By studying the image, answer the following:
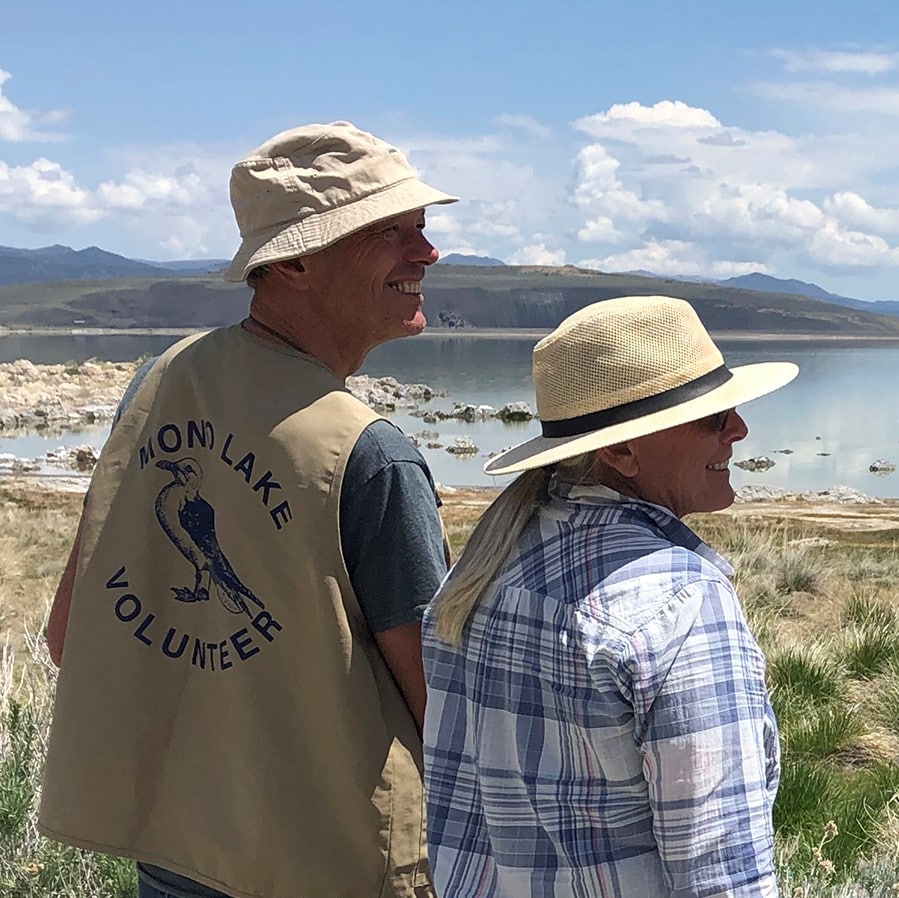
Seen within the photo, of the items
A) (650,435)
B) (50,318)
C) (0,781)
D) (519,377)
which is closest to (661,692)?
(650,435)

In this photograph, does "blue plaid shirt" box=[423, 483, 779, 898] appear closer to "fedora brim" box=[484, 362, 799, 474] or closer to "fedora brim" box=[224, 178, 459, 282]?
"fedora brim" box=[484, 362, 799, 474]

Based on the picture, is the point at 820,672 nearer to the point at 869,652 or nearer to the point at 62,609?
the point at 869,652

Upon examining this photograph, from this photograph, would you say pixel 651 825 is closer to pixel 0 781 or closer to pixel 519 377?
pixel 0 781

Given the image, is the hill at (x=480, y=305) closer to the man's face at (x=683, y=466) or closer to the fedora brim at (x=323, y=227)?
the fedora brim at (x=323, y=227)

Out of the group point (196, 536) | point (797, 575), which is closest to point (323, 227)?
point (196, 536)

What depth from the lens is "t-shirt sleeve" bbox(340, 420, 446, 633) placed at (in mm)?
1840

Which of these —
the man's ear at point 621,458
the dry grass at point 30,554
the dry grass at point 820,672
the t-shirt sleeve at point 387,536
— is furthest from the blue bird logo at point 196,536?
the dry grass at point 30,554

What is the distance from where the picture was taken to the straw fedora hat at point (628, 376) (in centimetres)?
170

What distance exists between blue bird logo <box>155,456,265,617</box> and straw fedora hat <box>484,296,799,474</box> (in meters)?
0.51

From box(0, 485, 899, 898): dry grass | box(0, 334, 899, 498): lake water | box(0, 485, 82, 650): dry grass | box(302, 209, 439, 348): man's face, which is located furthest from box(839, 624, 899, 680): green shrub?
box(0, 334, 899, 498): lake water

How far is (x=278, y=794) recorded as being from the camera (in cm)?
188

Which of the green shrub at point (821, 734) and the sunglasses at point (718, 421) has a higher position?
the sunglasses at point (718, 421)

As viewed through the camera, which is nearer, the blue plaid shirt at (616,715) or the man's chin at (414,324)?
the blue plaid shirt at (616,715)

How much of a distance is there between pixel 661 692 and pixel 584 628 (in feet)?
0.41
